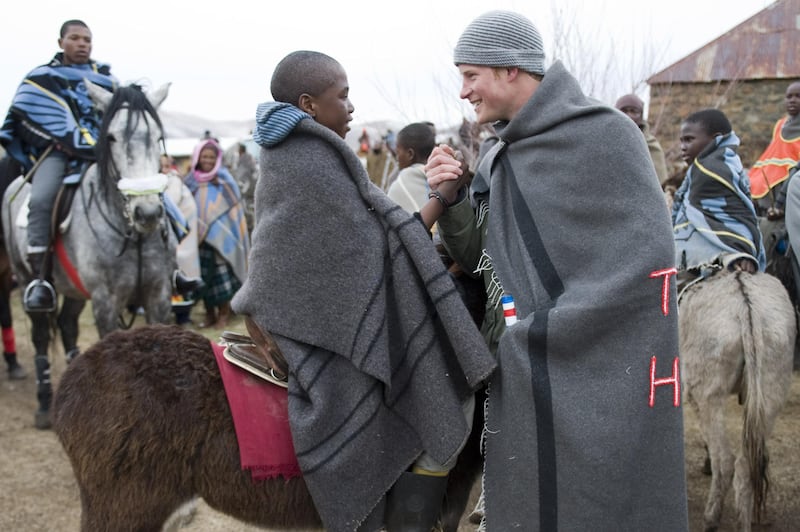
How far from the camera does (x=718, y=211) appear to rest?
4.44m

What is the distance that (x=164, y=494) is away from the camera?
238 cm

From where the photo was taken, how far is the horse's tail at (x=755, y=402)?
3.92m

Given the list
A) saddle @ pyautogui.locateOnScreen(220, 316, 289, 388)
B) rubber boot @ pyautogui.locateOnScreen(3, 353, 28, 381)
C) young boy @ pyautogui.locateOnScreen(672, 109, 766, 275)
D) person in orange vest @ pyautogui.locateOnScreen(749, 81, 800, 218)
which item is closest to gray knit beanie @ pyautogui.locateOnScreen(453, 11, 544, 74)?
saddle @ pyautogui.locateOnScreen(220, 316, 289, 388)

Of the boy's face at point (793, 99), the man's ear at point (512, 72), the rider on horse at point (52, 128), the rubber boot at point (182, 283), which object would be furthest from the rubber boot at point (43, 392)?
the boy's face at point (793, 99)

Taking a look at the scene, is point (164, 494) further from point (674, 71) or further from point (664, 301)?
point (674, 71)

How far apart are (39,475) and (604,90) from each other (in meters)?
7.56

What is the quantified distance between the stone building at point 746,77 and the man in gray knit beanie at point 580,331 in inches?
425

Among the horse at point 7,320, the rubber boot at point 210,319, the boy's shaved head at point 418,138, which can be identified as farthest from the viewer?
the rubber boot at point 210,319

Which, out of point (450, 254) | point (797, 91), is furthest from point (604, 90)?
point (450, 254)

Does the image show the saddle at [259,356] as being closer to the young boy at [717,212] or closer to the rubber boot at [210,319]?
the young boy at [717,212]

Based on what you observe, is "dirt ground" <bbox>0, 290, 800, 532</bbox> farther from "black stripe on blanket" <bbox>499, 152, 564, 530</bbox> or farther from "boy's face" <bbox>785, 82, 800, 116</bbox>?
"boy's face" <bbox>785, 82, 800, 116</bbox>

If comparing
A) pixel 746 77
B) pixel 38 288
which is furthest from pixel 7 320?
pixel 746 77

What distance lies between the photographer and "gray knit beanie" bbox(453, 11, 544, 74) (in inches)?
88.4

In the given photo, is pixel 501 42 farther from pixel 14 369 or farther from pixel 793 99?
pixel 14 369
